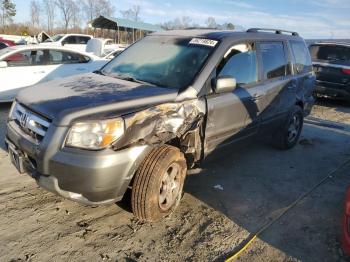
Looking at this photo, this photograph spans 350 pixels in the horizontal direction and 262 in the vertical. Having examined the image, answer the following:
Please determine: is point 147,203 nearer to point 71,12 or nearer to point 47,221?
point 47,221

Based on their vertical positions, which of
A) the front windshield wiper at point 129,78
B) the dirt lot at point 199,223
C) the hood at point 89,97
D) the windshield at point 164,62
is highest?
the windshield at point 164,62

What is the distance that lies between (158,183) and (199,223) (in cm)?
65

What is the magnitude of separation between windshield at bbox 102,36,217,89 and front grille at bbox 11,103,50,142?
1208 mm

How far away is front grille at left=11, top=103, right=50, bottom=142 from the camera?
10.4 feet

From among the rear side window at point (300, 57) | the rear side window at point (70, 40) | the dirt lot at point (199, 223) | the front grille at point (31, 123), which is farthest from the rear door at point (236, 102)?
the rear side window at point (70, 40)

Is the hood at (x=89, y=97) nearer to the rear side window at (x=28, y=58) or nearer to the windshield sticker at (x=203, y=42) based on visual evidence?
the windshield sticker at (x=203, y=42)

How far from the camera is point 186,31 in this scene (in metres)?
4.85

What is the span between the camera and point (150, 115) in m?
3.37

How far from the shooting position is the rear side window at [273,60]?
4930mm

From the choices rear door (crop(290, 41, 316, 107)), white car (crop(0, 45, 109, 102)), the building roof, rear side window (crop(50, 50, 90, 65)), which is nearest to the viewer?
rear door (crop(290, 41, 316, 107))

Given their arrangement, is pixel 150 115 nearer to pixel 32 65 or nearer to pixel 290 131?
pixel 290 131

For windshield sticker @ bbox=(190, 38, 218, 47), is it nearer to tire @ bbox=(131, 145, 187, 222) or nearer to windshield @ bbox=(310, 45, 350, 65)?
tire @ bbox=(131, 145, 187, 222)

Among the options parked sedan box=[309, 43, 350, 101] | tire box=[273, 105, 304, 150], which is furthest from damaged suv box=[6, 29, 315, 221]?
parked sedan box=[309, 43, 350, 101]

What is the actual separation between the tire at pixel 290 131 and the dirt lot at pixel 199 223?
2.72 ft
